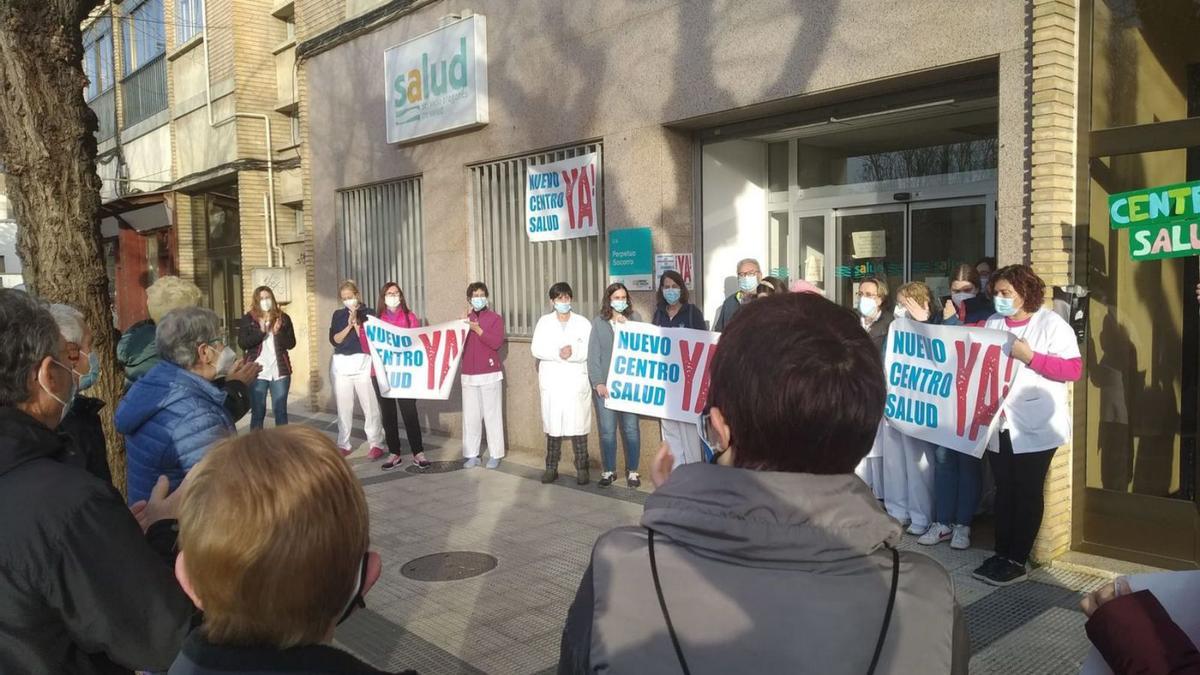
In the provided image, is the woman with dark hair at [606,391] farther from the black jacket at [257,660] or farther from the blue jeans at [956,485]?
the black jacket at [257,660]

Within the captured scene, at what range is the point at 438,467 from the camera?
30.8 feet

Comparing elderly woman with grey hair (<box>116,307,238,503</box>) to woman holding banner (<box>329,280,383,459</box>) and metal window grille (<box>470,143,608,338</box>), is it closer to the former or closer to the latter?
metal window grille (<box>470,143,608,338</box>)

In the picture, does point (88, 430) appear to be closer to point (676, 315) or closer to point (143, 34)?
point (676, 315)

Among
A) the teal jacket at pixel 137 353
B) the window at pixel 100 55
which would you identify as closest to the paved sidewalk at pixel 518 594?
the teal jacket at pixel 137 353

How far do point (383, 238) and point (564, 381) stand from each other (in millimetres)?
4901

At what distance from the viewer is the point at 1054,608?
5020 mm

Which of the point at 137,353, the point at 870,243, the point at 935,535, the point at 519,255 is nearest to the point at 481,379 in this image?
the point at 519,255

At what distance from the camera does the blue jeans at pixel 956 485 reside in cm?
609

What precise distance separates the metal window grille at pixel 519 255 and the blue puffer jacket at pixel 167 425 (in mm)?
6153

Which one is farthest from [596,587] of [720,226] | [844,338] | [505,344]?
[505,344]

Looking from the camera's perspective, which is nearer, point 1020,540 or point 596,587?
point 596,587

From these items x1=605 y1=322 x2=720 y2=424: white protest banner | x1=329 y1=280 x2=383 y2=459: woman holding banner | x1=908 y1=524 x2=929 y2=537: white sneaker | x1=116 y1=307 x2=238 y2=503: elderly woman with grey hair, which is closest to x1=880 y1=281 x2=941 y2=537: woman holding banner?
x1=908 y1=524 x2=929 y2=537: white sneaker

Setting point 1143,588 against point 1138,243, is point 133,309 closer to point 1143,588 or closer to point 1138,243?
point 1138,243

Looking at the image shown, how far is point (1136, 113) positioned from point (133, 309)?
22.4m
